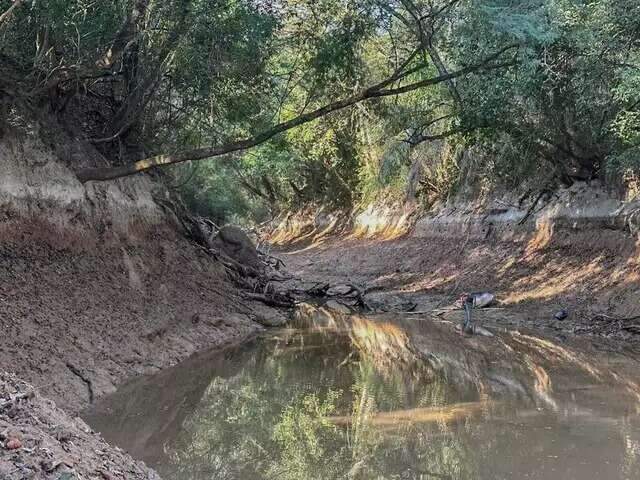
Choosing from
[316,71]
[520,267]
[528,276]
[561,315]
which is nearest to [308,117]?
[316,71]

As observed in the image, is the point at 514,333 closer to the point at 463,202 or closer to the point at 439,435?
the point at 439,435

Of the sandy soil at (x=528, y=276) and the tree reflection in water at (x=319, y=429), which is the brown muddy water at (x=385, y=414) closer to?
the tree reflection in water at (x=319, y=429)

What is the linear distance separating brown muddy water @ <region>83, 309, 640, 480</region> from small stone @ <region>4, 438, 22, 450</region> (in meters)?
2.09

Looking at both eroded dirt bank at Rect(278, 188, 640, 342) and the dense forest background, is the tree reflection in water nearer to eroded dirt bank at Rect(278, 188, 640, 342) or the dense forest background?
the dense forest background

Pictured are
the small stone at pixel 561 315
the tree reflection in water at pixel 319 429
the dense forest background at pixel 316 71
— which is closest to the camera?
the tree reflection in water at pixel 319 429

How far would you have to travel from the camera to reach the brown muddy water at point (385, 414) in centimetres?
578

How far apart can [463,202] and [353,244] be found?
309 inches

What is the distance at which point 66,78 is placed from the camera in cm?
982

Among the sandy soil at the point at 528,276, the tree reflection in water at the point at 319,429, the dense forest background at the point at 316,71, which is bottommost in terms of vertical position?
the tree reflection in water at the point at 319,429

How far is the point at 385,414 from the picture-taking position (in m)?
7.37

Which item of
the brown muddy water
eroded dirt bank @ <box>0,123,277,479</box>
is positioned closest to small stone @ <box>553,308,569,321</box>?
the brown muddy water

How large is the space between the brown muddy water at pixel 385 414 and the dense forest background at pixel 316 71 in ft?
11.9

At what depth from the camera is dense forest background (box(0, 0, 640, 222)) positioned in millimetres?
9461

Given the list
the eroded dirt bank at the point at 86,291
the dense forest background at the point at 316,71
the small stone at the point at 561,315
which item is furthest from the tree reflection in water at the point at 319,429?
the small stone at the point at 561,315
